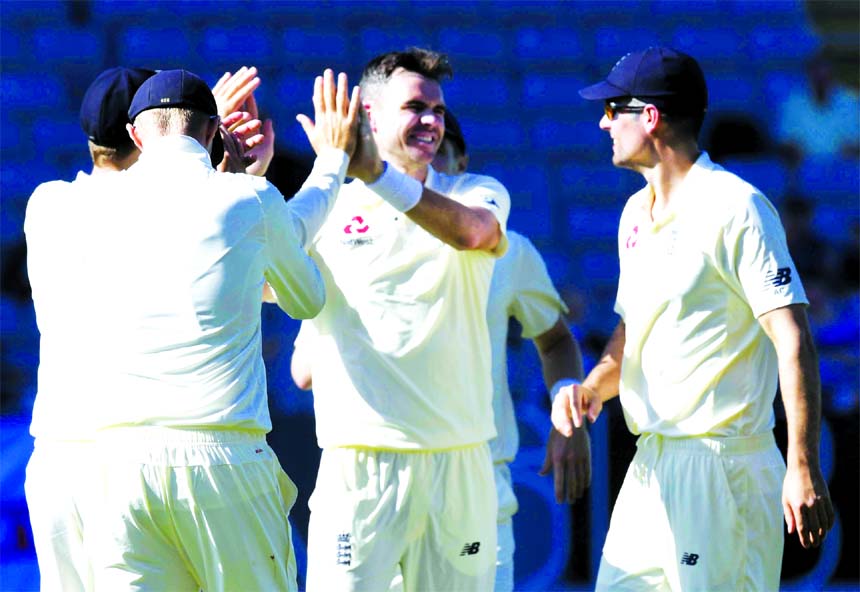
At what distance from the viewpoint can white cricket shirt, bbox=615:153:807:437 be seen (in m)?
3.77

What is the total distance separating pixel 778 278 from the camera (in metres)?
3.72

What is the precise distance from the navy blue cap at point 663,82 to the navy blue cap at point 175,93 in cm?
116

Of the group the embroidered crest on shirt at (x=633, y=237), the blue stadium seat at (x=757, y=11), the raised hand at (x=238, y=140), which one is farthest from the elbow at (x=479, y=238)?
the blue stadium seat at (x=757, y=11)

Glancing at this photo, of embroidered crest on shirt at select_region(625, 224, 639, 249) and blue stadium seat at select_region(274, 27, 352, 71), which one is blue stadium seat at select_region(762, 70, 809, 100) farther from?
embroidered crest on shirt at select_region(625, 224, 639, 249)

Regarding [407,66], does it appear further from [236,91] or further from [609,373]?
[609,373]

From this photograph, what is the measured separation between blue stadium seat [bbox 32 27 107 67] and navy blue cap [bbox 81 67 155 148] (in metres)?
4.82

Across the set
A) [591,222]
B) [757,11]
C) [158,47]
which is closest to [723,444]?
[591,222]

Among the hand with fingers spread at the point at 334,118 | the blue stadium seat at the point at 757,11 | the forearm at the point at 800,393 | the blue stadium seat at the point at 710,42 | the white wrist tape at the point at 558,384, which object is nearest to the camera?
the forearm at the point at 800,393

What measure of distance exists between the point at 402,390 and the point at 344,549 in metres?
0.49

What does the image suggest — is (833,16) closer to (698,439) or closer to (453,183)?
(453,183)

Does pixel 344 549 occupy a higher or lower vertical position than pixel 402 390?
lower

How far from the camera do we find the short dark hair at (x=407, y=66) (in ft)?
14.9

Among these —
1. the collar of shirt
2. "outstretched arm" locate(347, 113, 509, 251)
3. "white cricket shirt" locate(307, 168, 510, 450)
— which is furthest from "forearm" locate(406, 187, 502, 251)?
the collar of shirt

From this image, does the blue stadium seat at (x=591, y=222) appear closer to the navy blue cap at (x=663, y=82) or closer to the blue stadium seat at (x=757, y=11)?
the blue stadium seat at (x=757, y=11)
